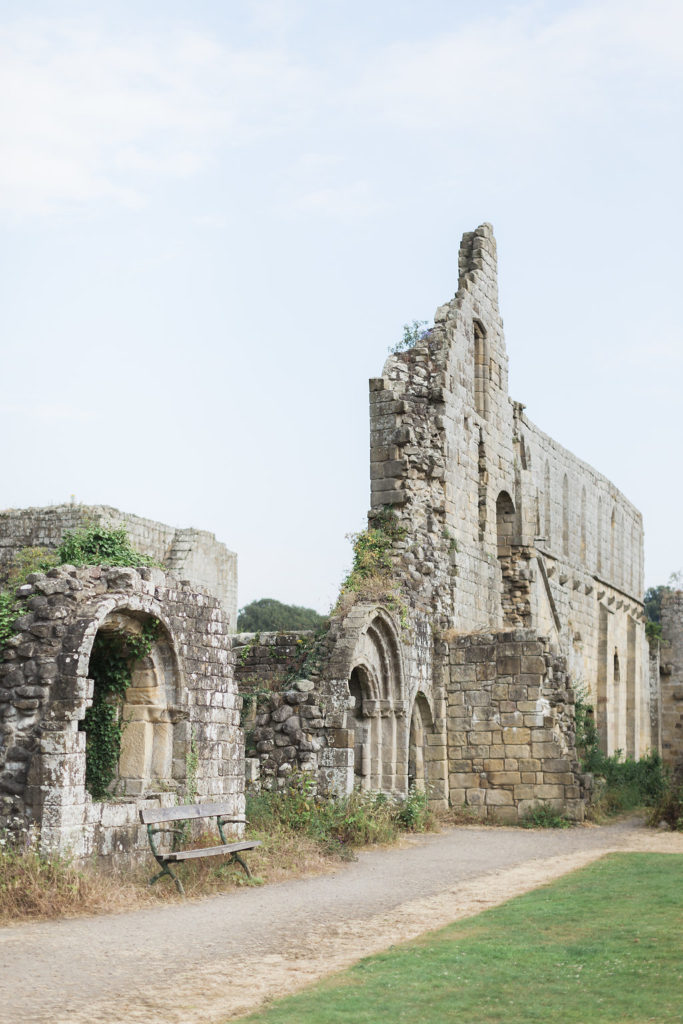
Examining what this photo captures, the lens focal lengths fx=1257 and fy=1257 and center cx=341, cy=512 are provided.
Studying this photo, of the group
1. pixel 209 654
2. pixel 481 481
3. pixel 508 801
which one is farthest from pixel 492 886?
pixel 481 481

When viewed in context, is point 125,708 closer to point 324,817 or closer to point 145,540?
point 324,817

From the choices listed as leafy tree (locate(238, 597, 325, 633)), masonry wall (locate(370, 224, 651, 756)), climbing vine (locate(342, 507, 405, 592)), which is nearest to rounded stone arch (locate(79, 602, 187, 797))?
climbing vine (locate(342, 507, 405, 592))

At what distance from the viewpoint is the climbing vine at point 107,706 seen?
Answer: 37.6ft

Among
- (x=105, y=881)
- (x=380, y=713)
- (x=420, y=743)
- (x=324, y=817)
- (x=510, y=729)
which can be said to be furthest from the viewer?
(x=420, y=743)

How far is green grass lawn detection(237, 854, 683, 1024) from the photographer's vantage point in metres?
6.17

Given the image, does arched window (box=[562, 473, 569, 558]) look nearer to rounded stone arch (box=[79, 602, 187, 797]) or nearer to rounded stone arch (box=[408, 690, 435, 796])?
rounded stone arch (box=[408, 690, 435, 796])

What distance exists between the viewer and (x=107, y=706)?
11.6 meters

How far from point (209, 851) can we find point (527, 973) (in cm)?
395

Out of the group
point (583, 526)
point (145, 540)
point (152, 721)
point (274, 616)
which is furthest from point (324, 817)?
point (274, 616)

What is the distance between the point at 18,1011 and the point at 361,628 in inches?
402

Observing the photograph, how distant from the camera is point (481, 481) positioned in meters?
22.0

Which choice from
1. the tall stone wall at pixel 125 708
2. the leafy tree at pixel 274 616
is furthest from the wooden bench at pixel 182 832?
the leafy tree at pixel 274 616

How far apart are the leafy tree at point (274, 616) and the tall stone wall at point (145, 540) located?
26.9 meters

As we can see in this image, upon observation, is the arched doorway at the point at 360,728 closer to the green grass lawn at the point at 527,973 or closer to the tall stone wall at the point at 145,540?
the tall stone wall at the point at 145,540
